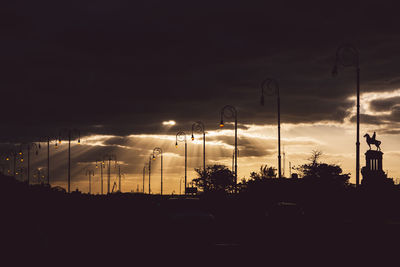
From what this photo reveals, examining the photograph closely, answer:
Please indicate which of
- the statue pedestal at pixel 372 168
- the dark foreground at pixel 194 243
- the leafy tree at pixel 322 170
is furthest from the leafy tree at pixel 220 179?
the dark foreground at pixel 194 243

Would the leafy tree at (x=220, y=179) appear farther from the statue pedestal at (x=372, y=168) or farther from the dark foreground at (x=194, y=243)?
Answer: the dark foreground at (x=194, y=243)

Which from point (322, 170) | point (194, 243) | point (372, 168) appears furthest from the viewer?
point (322, 170)

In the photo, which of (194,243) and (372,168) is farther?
(372,168)

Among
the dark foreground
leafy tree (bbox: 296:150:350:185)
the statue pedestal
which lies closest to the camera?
the dark foreground

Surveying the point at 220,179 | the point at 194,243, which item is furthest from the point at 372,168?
the point at 220,179

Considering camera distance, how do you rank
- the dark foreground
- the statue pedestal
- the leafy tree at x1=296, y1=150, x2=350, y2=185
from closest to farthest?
the dark foreground < the statue pedestal < the leafy tree at x1=296, y1=150, x2=350, y2=185

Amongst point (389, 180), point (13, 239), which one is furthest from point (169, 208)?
point (389, 180)

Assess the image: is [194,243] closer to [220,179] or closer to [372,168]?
[372,168]

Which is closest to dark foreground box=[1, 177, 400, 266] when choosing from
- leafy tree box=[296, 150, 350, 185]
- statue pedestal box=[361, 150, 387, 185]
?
statue pedestal box=[361, 150, 387, 185]

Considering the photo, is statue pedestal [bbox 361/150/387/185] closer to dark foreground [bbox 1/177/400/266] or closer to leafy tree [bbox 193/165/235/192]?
dark foreground [bbox 1/177/400/266]

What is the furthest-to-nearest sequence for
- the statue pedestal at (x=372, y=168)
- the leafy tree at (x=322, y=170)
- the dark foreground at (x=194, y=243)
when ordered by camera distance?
the leafy tree at (x=322, y=170)
the statue pedestal at (x=372, y=168)
the dark foreground at (x=194, y=243)

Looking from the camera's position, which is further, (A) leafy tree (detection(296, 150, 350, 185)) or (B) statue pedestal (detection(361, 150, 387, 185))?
(A) leafy tree (detection(296, 150, 350, 185))

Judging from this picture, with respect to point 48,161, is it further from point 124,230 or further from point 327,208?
point 124,230

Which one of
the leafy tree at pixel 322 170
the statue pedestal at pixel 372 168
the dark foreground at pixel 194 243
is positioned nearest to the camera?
the dark foreground at pixel 194 243
